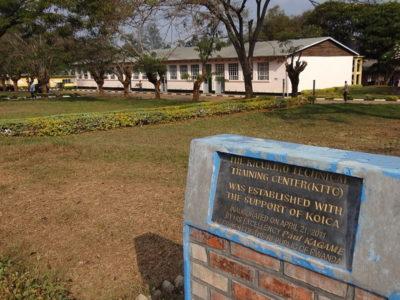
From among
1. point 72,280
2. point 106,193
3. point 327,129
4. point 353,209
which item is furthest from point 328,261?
point 327,129

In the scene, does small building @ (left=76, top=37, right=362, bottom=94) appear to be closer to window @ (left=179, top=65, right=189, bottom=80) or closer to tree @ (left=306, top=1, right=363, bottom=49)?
window @ (left=179, top=65, right=189, bottom=80)

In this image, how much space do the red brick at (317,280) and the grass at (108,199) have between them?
6.95 ft

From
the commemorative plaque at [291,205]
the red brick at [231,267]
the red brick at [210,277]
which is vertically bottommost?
the red brick at [210,277]

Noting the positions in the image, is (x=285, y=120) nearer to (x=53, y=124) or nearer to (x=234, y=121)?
(x=234, y=121)

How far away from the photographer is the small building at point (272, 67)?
108ft

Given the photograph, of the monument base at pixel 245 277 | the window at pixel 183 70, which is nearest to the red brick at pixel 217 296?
the monument base at pixel 245 277

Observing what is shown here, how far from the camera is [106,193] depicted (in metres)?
7.45

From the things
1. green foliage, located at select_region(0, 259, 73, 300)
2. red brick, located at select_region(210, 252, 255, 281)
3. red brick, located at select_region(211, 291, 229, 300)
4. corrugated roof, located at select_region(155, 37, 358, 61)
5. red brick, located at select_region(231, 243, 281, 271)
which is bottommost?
green foliage, located at select_region(0, 259, 73, 300)

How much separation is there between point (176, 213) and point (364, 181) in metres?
4.30

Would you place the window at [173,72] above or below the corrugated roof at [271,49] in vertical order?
below

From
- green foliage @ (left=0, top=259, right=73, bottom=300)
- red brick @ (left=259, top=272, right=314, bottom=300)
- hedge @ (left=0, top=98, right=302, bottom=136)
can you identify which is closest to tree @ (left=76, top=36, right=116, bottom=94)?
hedge @ (left=0, top=98, right=302, bottom=136)

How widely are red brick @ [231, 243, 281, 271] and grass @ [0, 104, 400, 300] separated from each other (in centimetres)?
174

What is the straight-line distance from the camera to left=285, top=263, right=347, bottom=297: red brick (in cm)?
235

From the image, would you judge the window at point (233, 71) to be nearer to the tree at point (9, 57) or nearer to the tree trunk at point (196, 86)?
the tree trunk at point (196, 86)
